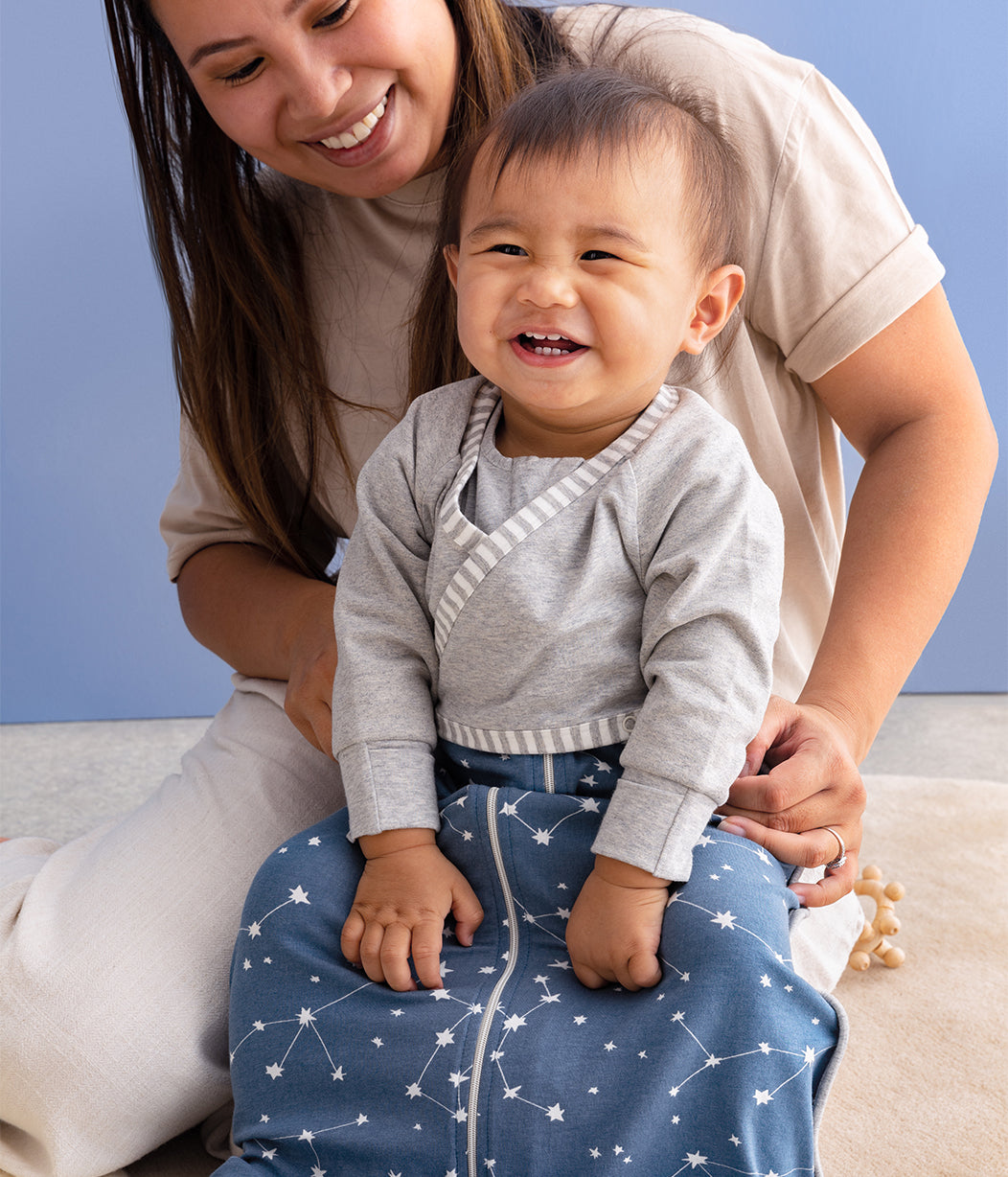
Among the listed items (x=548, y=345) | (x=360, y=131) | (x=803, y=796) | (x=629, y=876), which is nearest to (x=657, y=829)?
(x=629, y=876)

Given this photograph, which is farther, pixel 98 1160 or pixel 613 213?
pixel 98 1160

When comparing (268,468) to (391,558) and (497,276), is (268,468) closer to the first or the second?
(391,558)

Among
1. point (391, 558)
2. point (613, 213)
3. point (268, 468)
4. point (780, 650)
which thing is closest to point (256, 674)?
point (268, 468)

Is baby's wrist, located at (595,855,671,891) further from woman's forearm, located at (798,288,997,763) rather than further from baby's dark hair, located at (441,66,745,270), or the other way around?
baby's dark hair, located at (441,66,745,270)

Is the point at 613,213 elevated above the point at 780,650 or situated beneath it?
elevated above

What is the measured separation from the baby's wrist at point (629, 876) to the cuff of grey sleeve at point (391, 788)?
0.15 metres

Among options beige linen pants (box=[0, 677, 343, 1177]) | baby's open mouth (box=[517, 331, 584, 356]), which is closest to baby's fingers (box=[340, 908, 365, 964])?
beige linen pants (box=[0, 677, 343, 1177])

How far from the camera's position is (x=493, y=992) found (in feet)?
2.64

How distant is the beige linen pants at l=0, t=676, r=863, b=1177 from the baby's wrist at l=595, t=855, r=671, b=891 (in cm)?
23

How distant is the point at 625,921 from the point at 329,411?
64cm

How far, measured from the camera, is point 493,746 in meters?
0.85

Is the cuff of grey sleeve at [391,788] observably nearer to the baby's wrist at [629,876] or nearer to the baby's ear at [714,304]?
the baby's wrist at [629,876]

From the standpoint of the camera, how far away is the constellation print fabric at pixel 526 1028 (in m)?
0.73

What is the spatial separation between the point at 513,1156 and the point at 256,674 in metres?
0.63
